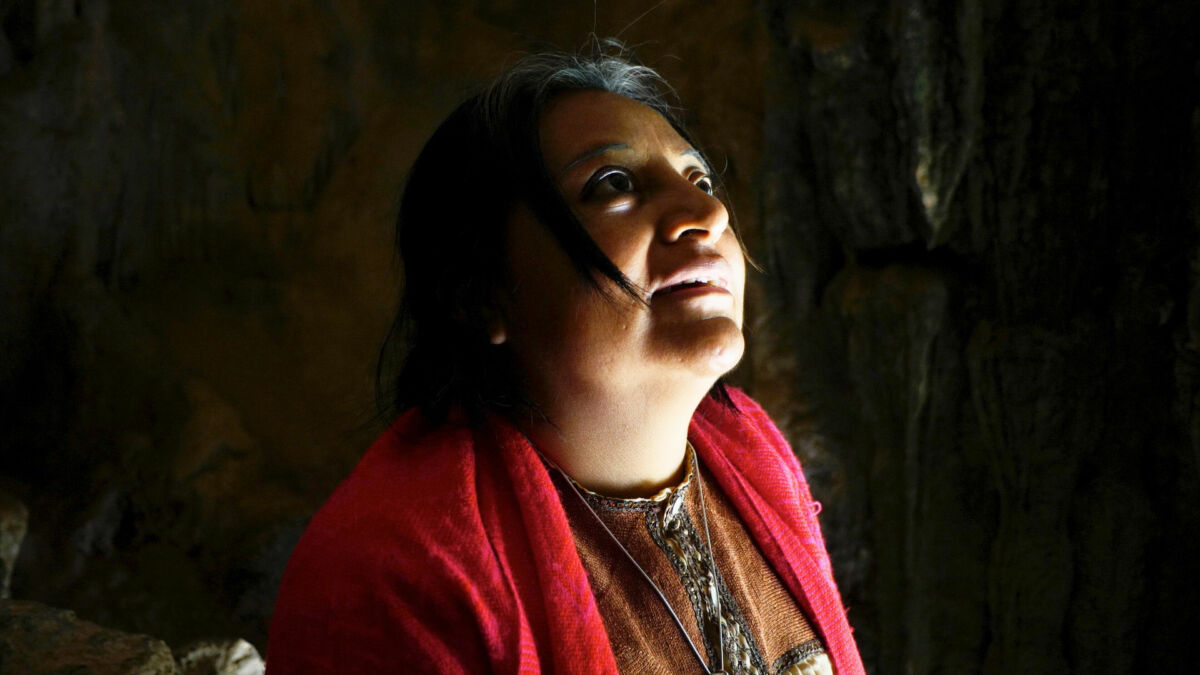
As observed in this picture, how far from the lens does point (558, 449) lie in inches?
46.0

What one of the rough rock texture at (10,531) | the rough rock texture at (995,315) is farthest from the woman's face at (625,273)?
the rough rock texture at (10,531)

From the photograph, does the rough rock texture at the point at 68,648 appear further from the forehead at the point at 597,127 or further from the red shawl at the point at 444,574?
the forehead at the point at 597,127

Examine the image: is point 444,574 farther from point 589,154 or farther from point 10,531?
point 10,531

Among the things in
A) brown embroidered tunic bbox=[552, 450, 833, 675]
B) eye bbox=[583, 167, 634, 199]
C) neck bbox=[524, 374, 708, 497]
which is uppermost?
eye bbox=[583, 167, 634, 199]

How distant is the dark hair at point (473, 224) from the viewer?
3.79ft

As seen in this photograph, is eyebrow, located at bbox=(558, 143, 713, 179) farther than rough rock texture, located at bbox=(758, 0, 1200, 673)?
No

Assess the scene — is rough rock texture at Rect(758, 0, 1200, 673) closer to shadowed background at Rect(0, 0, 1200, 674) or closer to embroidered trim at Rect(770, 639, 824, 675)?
shadowed background at Rect(0, 0, 1200, 674)

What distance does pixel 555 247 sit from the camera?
43.3 inches

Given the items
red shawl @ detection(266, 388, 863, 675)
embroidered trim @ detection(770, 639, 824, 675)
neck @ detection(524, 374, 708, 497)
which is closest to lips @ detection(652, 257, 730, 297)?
neck @ detection(524, 374, 708, 497)

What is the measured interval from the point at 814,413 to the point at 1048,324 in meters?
0.65

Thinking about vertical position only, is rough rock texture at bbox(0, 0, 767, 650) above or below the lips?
above

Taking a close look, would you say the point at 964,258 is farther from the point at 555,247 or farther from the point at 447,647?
the point at 447,647

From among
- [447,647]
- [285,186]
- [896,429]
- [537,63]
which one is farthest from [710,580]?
[285,186]

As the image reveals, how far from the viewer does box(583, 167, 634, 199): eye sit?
114cm
